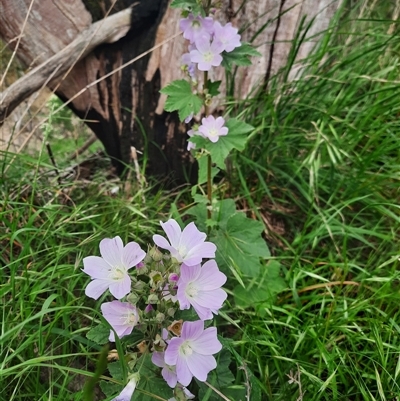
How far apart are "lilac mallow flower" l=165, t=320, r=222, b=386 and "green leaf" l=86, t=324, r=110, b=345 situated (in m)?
0.19

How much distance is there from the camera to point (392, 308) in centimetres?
147

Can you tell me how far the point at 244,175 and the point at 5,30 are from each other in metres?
1.32

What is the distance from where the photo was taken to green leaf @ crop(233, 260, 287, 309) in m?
1.59

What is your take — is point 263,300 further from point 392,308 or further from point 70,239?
point 70,239

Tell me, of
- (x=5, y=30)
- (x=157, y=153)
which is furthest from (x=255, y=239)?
(x=5, y=30)

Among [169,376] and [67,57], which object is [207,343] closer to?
[169,376]

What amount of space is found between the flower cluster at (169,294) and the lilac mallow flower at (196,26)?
0.84m

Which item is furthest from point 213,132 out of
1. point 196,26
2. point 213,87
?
point 196,26

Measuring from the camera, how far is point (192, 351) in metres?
0.90

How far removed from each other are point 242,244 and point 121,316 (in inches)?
31.3

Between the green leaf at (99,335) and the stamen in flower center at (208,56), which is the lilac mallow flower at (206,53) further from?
the green leaf at (99,335)

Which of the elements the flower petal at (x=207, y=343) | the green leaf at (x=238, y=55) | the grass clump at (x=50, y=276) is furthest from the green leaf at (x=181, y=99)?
the flower petal at (x=207, y=343)

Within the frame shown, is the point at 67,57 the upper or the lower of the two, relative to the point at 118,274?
upper

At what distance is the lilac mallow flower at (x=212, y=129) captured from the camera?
5.11ft
